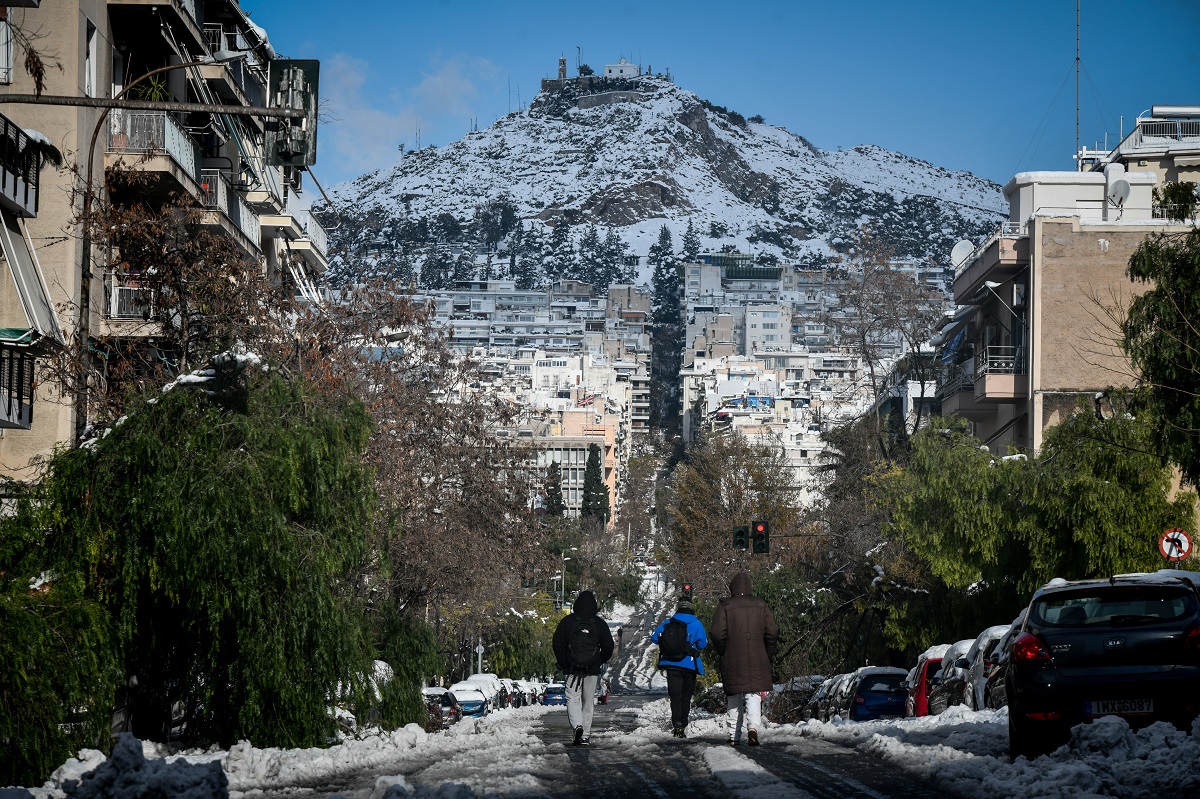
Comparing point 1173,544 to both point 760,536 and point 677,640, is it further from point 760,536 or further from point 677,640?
point 760,536

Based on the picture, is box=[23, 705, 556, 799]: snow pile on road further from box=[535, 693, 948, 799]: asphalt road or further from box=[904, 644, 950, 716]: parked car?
box=[904, 644, 950, 716]: parked car

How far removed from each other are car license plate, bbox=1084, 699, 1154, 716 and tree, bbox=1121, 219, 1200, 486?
1033 cm

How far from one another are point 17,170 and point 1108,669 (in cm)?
1889

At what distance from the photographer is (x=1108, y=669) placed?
12.4 m

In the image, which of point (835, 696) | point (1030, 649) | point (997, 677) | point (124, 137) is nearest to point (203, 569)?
point (1030, 649)

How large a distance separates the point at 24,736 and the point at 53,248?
15.0 metres

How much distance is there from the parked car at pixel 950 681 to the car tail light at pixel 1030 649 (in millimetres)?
9157

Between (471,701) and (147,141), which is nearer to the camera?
(147,141)

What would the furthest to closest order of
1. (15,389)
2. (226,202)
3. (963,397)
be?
(963,397)
(226,202)
(15,389)

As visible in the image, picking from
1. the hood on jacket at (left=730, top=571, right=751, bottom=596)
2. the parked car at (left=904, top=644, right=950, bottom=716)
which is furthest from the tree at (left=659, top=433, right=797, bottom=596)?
the hood on jacket at (left=730, top=571, right=751, bottom=596)

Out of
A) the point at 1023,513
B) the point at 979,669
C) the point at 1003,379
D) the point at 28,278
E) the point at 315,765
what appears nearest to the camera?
the point at 315,765

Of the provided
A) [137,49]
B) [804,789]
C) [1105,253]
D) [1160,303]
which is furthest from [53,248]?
[1105,253]

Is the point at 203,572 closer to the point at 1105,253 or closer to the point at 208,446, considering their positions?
the point at 208,446

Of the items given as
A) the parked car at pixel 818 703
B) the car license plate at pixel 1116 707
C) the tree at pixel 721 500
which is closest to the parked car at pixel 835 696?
the parked car at pixel 818 703
